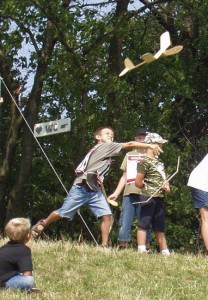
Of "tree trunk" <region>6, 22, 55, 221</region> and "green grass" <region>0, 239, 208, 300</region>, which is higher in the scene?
"tree trunk" <region>6, 22, 55, 221</region>

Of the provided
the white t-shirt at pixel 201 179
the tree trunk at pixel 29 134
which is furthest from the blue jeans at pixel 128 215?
the tree trunk at pixel 29 134

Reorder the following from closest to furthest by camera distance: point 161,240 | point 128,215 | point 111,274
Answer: point 111,274 → point 161,240 → point 128,215

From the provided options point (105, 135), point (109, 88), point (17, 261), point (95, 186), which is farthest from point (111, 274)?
point (109, 88)

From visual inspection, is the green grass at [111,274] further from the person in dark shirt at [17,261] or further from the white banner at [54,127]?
the white banner at [54,127]

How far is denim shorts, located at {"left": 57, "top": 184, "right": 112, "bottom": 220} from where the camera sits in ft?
33.4

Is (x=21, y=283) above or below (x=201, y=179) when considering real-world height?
below

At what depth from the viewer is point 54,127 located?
460 inches

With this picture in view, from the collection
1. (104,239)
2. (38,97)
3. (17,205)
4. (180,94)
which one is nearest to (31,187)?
(17,205)

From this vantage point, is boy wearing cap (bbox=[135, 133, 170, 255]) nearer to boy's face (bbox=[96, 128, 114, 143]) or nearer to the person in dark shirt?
boy's face (bbox=[96, 128, 114, 143])

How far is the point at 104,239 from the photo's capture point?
10.2 m

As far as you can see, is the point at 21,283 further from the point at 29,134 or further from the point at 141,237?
the point at 29,134

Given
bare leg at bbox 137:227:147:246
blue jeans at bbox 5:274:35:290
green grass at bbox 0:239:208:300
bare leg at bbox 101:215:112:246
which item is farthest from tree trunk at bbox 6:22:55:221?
blue jeans at bbox 5:274:35:290

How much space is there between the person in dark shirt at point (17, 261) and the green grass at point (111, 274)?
0.19m

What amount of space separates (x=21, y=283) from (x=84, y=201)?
119 inches
